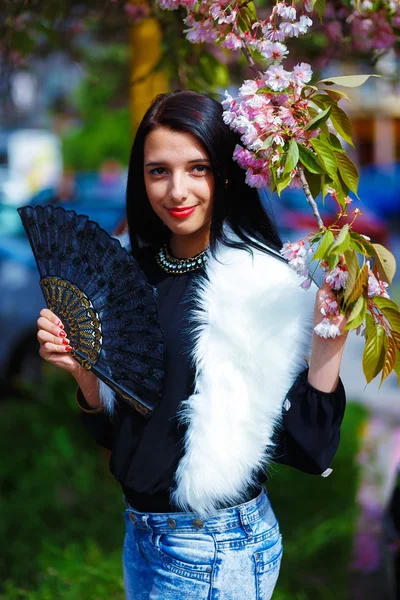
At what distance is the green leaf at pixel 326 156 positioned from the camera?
5.63 ft

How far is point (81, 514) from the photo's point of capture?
427 cm

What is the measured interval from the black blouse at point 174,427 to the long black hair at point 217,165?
16 cm

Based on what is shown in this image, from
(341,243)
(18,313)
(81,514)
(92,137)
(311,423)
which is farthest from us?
(92,137)

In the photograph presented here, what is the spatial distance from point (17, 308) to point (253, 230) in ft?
13.8

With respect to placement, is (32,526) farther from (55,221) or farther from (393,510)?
(55,221)

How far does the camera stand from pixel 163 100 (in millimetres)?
1985

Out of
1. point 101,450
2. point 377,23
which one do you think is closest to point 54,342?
point 377,23

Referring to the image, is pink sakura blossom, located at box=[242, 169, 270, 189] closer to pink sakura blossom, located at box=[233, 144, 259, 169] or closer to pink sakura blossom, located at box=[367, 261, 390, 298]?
pink sakura blossom, located at box=[233, 144, 259, 169]

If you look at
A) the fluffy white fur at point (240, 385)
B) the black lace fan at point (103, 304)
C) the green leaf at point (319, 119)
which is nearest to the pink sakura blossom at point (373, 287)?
the fluffy white fur at point (240, 385)

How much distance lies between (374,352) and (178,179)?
0.65 metres

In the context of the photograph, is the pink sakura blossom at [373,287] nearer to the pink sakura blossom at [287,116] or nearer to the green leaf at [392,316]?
the green leaf at [392,316]

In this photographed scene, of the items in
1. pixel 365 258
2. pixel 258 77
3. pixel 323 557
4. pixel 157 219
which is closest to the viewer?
pixel 365 258

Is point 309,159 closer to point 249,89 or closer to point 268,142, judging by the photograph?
point 268,142

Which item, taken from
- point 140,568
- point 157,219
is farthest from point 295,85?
point 140,568
